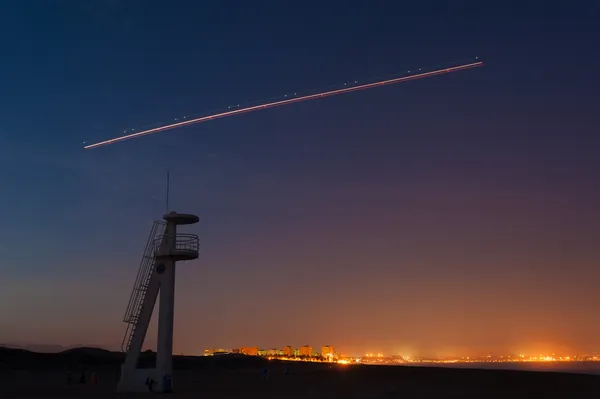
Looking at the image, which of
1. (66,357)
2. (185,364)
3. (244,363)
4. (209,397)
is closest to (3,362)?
(66,357)

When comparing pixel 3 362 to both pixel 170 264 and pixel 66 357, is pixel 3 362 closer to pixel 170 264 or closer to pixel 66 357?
pixel 66 357

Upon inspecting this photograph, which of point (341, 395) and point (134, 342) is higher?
point (134, 342)

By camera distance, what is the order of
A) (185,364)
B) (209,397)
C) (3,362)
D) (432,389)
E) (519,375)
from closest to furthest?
(209,397) < (432,389) < (519,375) < (3,362) < (185,364)

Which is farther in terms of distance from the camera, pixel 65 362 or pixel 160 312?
pixel 65 362

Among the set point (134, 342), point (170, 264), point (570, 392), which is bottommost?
point (570, 392)

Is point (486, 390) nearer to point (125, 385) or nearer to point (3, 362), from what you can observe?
point (125, 385)

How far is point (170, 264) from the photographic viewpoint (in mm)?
31359

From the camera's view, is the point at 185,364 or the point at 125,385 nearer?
the point at 125,385

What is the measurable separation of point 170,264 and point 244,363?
2790 inches

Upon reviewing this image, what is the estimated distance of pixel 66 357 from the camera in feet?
318

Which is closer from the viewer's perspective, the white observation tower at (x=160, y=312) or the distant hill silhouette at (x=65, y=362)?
the white observation tower at (x=160, y=312)

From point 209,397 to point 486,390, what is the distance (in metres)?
14.6

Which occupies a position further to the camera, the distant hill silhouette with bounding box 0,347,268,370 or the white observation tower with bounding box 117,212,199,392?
the distant hill silhouette with bounding box 0,347,268,370

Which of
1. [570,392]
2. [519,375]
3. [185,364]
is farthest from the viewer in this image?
[185,364]
